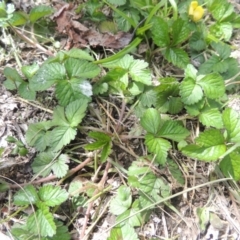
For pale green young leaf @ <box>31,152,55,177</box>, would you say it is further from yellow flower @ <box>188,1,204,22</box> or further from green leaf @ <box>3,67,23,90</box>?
yellow flower @ <box>188,1,204,22</box>

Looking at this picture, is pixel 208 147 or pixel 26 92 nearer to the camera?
pixel 208 147

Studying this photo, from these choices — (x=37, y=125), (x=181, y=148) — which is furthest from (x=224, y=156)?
(x=37, y=125)

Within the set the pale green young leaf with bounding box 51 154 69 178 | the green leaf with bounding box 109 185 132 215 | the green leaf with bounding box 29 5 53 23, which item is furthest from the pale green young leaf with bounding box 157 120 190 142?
the green leaf with bounding box 29 5 53 23

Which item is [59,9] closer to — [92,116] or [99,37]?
[99,37]

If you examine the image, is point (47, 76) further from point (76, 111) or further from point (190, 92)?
point (190, 92)

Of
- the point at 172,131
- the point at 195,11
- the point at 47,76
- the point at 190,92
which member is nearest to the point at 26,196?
the point at 47,76

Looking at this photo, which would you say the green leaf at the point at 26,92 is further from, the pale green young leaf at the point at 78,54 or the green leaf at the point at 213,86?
the green leaf at the point at 213,86

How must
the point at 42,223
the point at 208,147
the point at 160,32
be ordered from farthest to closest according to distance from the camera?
the point at 160,32
the point at 208,147
the point at 42,223
